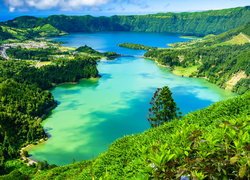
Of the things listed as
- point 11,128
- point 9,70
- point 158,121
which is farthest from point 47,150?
point 9,70

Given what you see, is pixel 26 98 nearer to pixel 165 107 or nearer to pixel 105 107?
pixel 105 107

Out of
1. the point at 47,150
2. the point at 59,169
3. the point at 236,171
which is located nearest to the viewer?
the point at 236,171

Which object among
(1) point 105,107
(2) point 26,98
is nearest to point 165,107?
(1) point 105,107

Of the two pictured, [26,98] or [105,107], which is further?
[105,107]

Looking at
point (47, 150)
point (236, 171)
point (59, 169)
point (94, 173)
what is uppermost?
point (236, 171)

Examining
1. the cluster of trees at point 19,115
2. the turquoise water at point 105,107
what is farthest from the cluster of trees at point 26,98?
the turquoise water at point 105,107

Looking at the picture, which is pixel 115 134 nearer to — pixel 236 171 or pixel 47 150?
pixel 47 150
